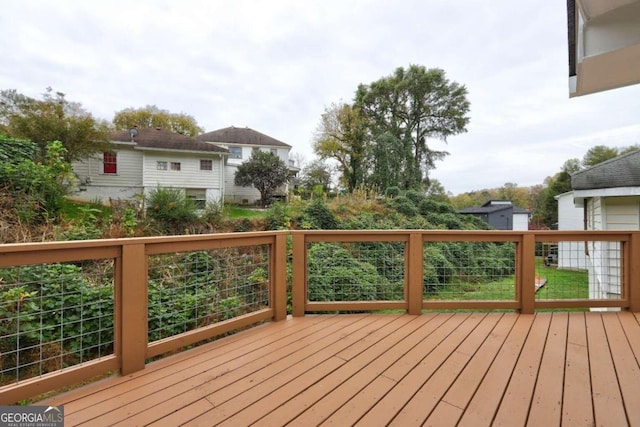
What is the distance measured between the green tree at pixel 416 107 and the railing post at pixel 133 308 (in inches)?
679

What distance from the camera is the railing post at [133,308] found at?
1787mm

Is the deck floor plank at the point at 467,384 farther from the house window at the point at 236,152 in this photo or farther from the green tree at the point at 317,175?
the house window at the point at 236,152

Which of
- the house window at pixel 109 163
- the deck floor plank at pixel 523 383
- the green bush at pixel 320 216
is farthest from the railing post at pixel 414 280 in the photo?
the house window at pixel 109 163

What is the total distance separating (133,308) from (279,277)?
122 centimetres

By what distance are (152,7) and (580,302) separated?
8.53m

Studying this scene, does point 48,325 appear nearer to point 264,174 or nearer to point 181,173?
point 181,173

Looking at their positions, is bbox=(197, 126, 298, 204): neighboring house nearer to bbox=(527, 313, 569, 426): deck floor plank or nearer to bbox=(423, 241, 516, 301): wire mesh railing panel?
bbox=(423, 241, 516, 301): wire mesh railing panel

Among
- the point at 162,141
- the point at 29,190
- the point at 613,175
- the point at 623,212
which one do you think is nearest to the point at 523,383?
the point at 613,175

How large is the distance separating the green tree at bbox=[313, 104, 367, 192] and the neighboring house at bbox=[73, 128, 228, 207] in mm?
6848

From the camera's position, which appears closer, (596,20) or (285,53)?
(596,20)

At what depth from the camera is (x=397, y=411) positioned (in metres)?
1.41

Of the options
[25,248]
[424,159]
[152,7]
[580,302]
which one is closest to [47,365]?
[25,248]

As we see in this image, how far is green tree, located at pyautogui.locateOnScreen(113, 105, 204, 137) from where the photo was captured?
20953 mm

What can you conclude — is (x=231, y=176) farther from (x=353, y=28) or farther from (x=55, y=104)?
(x=353, y=28)
